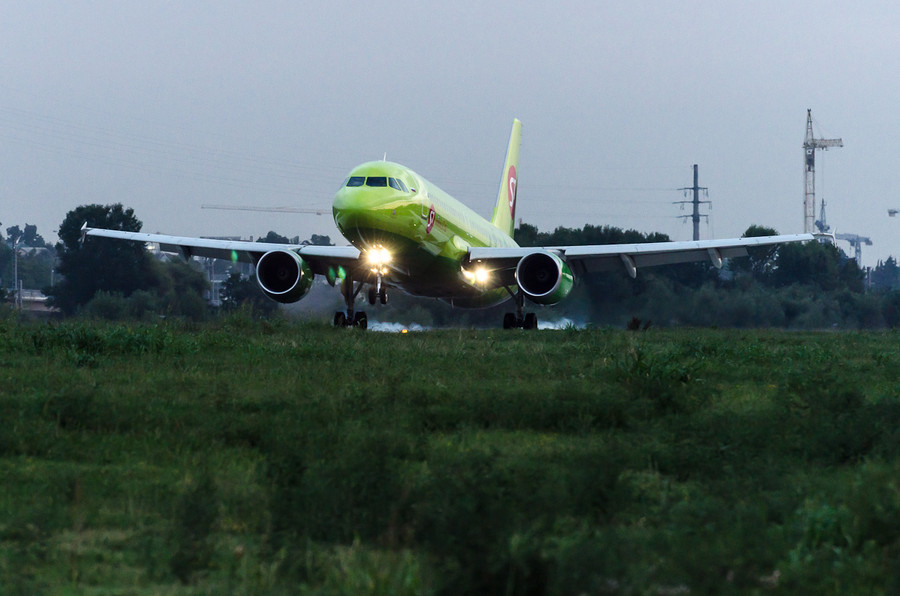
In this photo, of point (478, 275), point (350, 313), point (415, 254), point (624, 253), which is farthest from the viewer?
point (624, 253)

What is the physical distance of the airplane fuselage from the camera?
26.6 m

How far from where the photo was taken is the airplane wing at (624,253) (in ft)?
105

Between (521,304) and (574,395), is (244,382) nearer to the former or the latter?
(574,395)

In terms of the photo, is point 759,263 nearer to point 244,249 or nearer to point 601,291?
point 601,291

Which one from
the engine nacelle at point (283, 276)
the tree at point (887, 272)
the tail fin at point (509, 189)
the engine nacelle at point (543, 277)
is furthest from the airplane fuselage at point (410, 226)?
the tree at point (887, 272)

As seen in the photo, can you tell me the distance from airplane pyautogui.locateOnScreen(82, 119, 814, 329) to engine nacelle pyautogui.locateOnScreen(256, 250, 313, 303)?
0.09 ft

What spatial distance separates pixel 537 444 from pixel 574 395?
6.79 feet

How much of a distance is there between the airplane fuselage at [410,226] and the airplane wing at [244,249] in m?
1.56

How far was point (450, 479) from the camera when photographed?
614 cm

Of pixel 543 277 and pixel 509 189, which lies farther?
pixel 509 189

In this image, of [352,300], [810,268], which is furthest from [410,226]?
[810,268]

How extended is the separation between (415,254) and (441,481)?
22502mm

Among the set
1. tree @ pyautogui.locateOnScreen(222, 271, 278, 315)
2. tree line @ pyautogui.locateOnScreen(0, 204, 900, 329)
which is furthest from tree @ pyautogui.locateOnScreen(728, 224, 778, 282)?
tree @ pyautogui.locateOnScreen(222, 271, 278, 315)

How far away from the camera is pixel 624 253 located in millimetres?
33656
